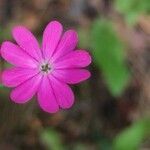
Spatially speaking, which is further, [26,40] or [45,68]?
[45,68]

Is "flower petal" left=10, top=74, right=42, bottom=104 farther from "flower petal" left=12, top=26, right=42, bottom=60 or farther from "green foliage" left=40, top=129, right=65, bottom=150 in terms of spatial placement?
"green foliage" left=40, top=129, right=65, bottom=150

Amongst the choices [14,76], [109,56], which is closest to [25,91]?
[14,76]

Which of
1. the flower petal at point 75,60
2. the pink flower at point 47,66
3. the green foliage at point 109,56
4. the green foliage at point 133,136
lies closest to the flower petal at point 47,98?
the pink flower at point 47,66

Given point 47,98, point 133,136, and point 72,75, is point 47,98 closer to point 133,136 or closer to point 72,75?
point 72,75

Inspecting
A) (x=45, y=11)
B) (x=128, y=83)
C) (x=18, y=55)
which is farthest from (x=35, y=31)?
(x=18, y=55)

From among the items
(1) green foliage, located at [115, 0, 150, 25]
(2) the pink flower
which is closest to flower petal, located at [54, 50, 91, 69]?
(2) the pink flower

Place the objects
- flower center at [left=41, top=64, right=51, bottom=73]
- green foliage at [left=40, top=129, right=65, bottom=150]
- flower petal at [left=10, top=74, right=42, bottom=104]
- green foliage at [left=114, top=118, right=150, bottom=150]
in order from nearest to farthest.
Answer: flower petal at [left=10, top=74, right=42, bottom=104] → flower center at [left=41, top=64, right=51, bottom=73] → green foliage at [left=114, top=118, right=150, bottom=150] → green foliage at [left=40, top=129, right=65, bottom=150]
